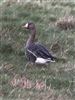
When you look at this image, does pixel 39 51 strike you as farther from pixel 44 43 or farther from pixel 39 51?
pixel 44 43

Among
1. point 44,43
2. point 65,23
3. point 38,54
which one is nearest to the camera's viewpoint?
point 38,54

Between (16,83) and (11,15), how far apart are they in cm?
458

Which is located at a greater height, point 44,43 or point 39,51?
point 39,51

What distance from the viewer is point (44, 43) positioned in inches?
418

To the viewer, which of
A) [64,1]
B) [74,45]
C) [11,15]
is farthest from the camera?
[64,1]

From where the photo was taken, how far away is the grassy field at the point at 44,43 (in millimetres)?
7781

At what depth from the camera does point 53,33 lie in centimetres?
1136

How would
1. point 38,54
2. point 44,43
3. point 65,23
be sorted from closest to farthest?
point 38,54, point 44,43, point 65,23

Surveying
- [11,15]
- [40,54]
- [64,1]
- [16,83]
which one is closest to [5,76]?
[16,83]

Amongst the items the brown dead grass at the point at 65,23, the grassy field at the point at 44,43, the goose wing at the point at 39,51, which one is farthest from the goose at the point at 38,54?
the brown dead grass at the point at 65,23

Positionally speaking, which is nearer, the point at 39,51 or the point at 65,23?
the point at 39,51

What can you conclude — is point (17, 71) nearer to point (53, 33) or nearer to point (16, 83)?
point (16, 83)

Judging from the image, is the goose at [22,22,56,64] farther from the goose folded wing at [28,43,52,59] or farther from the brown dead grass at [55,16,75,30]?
the brown dead grass at [55,16,75,30]

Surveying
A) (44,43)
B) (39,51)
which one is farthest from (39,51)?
(44,43)
